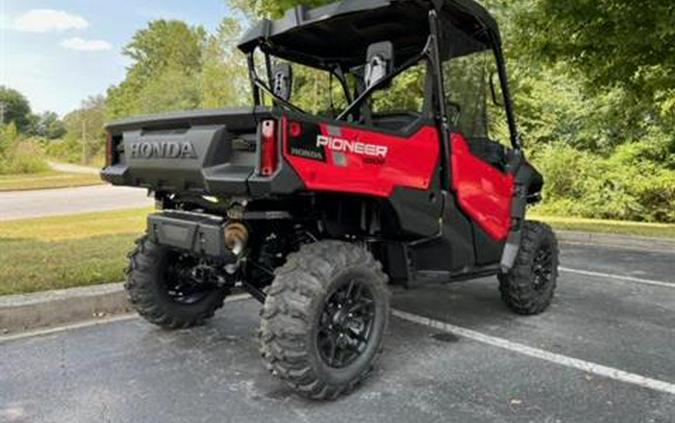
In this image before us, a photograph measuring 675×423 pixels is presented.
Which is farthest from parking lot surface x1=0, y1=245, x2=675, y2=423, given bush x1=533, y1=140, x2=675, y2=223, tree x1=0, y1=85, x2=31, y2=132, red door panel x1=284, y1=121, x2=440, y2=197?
tree x1=0, y1=85, x2=31, y2=132

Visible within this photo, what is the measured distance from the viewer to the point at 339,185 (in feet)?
10.5

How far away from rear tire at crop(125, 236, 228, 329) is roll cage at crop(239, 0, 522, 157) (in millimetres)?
1410

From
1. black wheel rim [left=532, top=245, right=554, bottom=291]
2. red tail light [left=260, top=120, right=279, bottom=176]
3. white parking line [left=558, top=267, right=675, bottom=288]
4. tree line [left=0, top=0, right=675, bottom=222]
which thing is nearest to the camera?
red tail light [left=260, top=120, right=279, bottom=176]

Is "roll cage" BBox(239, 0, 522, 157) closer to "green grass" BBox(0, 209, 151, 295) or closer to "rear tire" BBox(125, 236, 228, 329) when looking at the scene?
"rear tire" BBox(125, 236, 228, 329)

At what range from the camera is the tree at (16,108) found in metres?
77.5

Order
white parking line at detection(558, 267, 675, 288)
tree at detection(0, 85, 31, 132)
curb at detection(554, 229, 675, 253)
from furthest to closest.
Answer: tree at detection(0, 85, 31, 132)
curb at detection(554, 229, 675, 253)
white parking line at detection(558, 267, 675, 288)

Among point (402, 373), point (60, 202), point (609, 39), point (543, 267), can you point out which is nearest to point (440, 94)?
point (402, 373)

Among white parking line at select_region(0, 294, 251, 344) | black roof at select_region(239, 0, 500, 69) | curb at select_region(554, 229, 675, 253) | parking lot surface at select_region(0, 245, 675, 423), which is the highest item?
black roof at select_region(239, 0, 500, 69)

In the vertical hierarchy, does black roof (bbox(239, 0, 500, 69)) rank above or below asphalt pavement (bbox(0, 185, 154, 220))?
above

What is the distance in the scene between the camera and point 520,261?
4750mm

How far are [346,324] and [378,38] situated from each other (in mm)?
2190

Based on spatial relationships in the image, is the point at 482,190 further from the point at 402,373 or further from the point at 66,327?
the point at 66,327

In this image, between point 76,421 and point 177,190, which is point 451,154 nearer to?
point 177,190

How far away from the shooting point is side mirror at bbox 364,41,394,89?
11.8 feet
